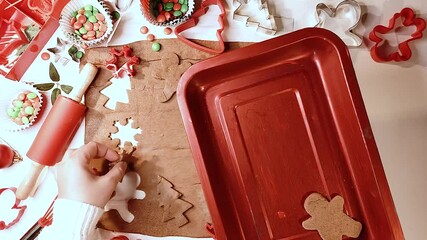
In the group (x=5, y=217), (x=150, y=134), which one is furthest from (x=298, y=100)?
(x=5, y=217)

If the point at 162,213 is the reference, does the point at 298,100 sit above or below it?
above

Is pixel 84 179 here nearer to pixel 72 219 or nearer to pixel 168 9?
pixel 72 219

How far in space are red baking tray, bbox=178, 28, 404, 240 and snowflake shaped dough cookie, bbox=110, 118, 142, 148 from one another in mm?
194

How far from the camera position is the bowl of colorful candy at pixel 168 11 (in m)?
1.00

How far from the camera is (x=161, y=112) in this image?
3.37 ft

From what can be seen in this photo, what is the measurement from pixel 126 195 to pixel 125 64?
10.4 inches

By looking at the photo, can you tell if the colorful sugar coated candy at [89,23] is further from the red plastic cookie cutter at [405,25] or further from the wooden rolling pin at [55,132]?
the red plastic cookie cutter at [405,25]

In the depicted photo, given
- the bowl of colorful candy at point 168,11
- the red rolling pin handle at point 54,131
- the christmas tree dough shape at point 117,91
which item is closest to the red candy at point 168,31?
the bowl of colorful candy at point 168,11

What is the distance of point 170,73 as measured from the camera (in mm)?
1021

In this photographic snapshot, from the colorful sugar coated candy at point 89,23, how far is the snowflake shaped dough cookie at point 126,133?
0.60ft

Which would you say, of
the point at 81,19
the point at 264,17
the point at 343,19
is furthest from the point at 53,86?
the point at 343,19

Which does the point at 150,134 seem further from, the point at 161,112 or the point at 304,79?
the point at 304,79

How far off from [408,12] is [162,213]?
612 millimetres

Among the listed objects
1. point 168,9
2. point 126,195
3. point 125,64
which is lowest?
point 126,195
